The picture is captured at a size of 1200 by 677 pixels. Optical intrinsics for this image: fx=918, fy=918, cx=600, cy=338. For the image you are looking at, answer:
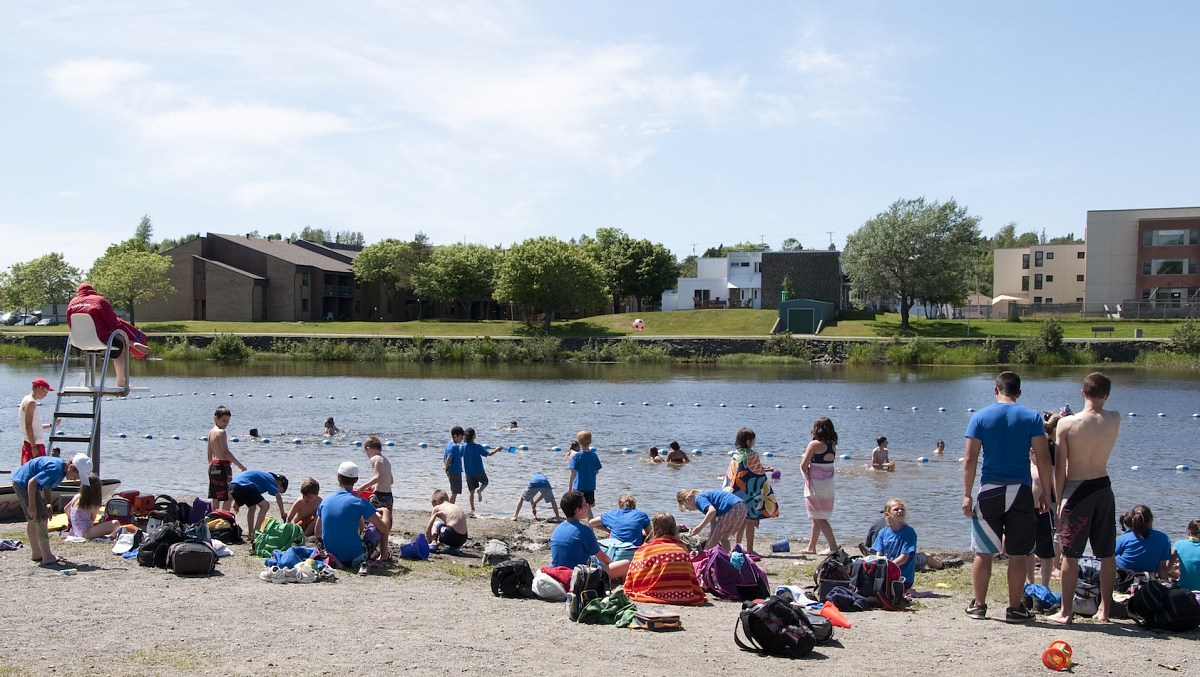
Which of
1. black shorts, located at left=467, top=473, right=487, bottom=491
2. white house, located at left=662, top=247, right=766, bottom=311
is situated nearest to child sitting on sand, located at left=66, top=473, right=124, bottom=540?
black shorts, located at left=467, top=473, right=487, bottom=491

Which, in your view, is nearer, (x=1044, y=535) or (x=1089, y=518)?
(x=1089, y=518)

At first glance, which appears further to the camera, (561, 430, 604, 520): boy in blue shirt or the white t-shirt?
(561, 430, 604, 520): boy in blue shirt

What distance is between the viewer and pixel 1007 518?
306 inches

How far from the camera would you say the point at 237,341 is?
64.0 m

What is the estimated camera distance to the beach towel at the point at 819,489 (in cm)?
1143

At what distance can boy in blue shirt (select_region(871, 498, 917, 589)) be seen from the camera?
981 centimetres

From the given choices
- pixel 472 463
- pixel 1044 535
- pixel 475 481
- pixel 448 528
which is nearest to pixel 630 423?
pixel 475 481

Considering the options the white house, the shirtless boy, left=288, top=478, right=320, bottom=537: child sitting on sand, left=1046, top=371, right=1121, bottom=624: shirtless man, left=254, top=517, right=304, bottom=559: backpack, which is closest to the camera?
left=1046, top=371, right=1121, bottom=624: shirtless man

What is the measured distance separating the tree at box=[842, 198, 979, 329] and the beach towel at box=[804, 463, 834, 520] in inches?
2548

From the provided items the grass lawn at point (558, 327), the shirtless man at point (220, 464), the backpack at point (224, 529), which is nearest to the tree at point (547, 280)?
the grass lawn at point (558, 327)

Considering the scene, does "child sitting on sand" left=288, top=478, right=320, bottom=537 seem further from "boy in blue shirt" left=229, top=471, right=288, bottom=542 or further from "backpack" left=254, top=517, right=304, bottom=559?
"boy in blue shirt" left=229, top=471, right=288, bottom=542

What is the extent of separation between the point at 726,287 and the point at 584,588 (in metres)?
85.4

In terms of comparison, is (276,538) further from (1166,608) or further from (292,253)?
(292,253)

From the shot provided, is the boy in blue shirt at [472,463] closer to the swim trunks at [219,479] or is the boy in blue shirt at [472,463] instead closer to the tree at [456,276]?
the swim trunks at [219,479]
